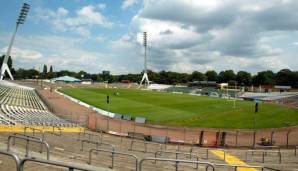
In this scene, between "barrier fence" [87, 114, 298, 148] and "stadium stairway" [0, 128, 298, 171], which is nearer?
"stadium stairway" [0, 128, 298, 171]

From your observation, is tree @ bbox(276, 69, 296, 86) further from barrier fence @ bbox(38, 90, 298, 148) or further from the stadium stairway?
the stadium stairway

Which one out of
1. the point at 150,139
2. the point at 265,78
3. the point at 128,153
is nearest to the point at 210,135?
the point at 150,139

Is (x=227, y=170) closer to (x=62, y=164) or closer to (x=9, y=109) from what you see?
(x=62, y=164)

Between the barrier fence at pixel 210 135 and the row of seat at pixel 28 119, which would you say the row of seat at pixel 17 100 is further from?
the barrier fence at pixel 210 135

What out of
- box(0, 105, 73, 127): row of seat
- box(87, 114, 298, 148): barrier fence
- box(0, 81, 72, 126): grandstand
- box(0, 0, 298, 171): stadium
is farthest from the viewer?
box(0, 105, 73, 127): row of seat

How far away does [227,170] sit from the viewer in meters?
19.6

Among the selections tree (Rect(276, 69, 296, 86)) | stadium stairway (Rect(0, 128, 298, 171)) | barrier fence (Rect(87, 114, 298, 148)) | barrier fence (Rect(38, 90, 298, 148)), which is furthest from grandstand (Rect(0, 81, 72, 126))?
tree (Rect(276, 69, 296, 86))

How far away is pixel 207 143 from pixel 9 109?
25235mm

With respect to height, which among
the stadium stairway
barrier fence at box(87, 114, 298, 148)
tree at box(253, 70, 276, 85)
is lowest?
barrier fence at box(87, 114, 298, 148)

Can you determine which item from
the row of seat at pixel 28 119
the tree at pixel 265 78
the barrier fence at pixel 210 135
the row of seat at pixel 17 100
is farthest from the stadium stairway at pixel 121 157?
the tree at pixel 265 78

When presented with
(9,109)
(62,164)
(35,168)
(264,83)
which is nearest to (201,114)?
(9,109)

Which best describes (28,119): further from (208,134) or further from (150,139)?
(208,134)

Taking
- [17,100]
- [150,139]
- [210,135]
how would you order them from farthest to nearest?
1. [17,100]
2. [210,135]
3. [150,139]

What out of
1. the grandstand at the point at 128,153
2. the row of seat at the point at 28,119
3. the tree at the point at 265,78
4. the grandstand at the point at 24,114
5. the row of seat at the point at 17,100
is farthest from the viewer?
the tree at the point at 265,78
